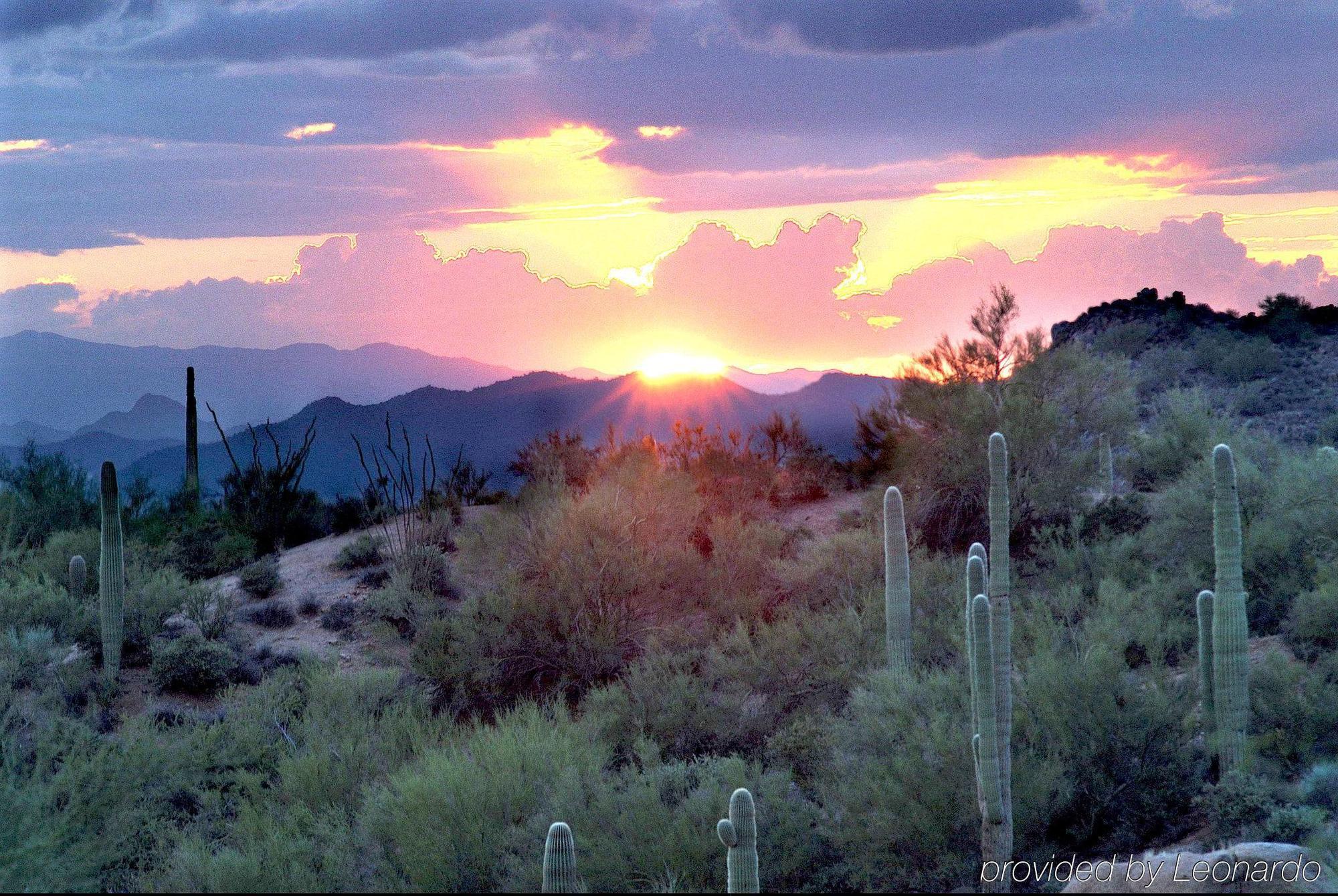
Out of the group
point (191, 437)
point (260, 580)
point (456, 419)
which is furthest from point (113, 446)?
point (260, 580)

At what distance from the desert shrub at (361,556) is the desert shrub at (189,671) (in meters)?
6.82

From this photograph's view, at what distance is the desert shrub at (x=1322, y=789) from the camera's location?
931cm

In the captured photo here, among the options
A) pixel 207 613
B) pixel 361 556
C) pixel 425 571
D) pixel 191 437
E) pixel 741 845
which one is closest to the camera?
pixel 741 845

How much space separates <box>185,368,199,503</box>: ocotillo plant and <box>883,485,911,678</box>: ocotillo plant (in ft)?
73.8

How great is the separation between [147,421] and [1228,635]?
111 metres

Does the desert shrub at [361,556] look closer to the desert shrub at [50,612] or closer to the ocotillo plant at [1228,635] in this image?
the desert shrub at [50,612]

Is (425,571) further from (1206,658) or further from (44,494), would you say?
(1206,658)

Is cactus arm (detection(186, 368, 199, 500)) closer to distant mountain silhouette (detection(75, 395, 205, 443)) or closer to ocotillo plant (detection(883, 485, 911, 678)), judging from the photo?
ocotillo plant (detection(883, 485, 911, 678))

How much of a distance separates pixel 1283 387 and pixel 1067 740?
2868 centimetres

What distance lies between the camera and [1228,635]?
10.2m

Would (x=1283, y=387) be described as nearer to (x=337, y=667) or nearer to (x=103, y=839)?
(x=337, y=667)

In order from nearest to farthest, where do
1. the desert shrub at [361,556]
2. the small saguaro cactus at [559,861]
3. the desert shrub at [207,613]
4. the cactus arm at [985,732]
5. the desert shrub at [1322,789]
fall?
the small saguaro cactus at [559,861] < the cactus arm at [985,732] < the desert shrub at [1322,789] < the desert shrub at [207,613] < the desert shrub at [361,556]

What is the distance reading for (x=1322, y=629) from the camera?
494 inches

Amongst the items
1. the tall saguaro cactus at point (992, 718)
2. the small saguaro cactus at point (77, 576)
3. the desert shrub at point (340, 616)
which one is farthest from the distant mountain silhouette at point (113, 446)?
the tall saguaro cactus at point (992, 718)
